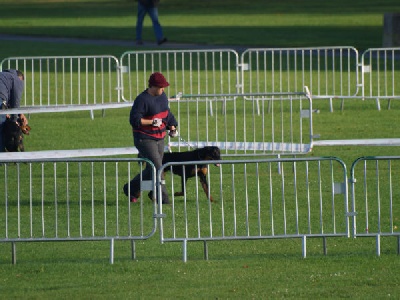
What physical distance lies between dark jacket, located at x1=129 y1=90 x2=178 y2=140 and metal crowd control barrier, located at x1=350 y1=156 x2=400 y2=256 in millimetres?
2462

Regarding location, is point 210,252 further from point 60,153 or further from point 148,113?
point 60,153

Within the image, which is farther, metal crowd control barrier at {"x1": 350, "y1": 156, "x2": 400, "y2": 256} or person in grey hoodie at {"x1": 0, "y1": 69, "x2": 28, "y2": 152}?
person in grey hoodie at {"x1": 0, "y1": 69, "x2": 28, "y2": 152}

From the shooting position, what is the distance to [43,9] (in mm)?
61875

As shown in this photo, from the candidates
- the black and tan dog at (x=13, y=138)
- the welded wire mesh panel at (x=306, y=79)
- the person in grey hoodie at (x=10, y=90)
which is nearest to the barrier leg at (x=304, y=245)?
the black and tan dog at (x=13, y=138)

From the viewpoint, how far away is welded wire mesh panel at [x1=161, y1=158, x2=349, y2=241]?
1393 cm

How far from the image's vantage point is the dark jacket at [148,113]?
55.2 feet

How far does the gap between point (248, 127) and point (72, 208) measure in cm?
735

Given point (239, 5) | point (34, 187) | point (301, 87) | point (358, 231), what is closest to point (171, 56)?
point (301, 87)

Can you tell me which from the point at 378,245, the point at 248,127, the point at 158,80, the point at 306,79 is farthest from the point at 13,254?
the point at 306,79

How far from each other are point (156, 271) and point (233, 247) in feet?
5.08

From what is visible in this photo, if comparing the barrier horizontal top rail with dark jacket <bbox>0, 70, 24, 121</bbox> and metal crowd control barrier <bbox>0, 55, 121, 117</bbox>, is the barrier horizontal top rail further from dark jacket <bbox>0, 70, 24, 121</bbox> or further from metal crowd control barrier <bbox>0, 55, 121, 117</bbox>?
metal crowd control barrier <bbox>0, 55, 121, 117</bbox>

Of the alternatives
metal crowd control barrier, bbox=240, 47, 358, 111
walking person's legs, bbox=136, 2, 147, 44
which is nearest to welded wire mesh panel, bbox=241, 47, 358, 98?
metal crowd control barrier, bbox=240, 47, 358, 111

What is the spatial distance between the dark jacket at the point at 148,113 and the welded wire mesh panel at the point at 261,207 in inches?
28.1

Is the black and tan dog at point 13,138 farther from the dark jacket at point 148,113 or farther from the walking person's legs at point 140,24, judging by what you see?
the walking person's legs at point 140,24
